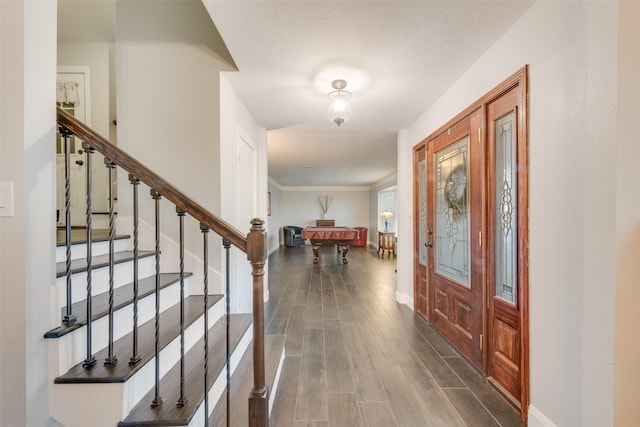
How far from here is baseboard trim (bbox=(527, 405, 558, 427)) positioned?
135cm

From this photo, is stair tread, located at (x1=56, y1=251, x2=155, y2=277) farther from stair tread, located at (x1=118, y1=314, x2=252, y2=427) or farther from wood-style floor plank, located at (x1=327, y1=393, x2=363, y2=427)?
wood-style floor plank, located at (x1=327, y1=393, x2=363, y2=427)

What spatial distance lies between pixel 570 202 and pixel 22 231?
7.86 ft

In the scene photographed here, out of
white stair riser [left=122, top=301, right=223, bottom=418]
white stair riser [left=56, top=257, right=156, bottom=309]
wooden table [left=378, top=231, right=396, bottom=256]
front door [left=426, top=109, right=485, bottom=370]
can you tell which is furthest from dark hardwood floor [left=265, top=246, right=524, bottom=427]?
wooden table [left=378, top=231, right=396, bottom=256]

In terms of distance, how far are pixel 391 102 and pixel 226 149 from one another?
5.61 feet

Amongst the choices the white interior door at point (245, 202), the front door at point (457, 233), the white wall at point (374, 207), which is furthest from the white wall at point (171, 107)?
the white wall at point (374, 207)

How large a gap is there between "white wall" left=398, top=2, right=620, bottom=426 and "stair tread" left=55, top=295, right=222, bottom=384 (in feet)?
6.41

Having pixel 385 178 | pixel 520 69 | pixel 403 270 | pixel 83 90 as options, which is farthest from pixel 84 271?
pixel 385 178

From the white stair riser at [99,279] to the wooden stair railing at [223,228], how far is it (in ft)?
0.79

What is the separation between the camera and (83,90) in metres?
2.78

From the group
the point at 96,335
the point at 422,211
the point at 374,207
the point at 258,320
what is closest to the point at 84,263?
the point at 96,335

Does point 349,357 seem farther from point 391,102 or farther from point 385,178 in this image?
point 385,178

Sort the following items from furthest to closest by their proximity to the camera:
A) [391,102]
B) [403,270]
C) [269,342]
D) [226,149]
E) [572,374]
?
1. [403,270]
2. [391,102]
3. [226,149]
4. [269,342]
5. [572,374]

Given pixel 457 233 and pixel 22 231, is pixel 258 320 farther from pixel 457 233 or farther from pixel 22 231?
pixel 457 233

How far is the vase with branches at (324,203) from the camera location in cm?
1069
